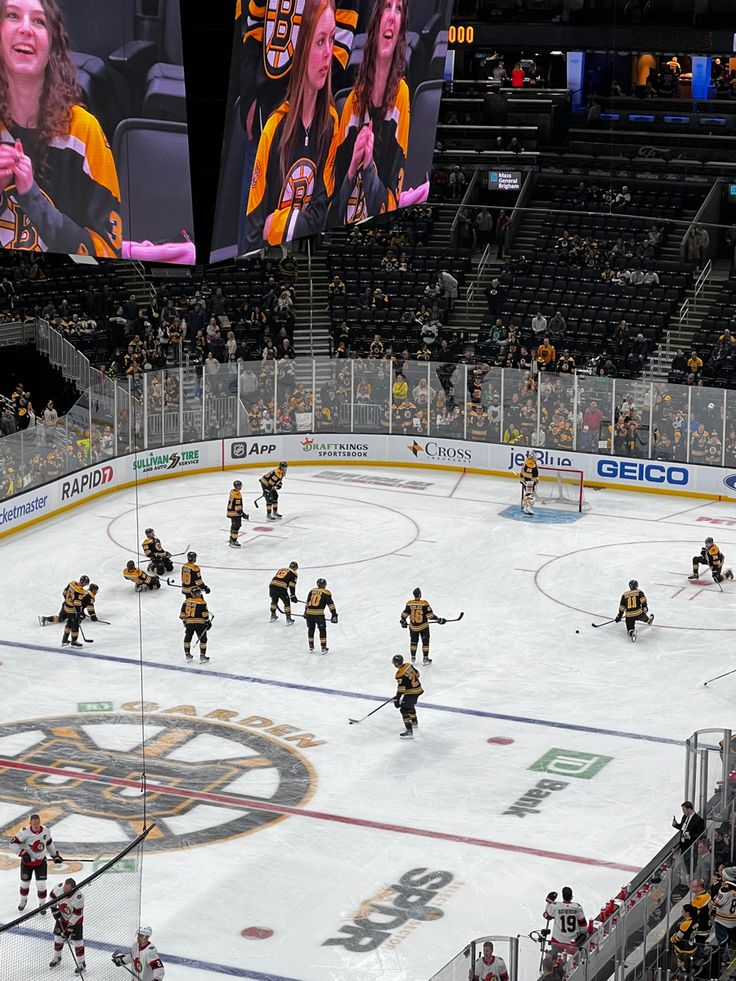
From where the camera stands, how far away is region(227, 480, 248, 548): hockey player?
108 feet

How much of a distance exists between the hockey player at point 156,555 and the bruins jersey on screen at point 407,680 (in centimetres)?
841

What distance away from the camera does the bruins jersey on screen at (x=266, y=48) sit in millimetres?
28156

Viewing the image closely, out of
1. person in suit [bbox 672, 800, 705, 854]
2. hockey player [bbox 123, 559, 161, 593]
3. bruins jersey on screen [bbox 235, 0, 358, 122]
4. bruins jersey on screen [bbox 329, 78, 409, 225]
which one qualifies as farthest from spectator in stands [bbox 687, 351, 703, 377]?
person in suit [bbox 672, 800, 705, 854]

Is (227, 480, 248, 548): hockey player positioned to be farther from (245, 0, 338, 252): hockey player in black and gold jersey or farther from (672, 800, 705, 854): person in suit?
(672, 800, 705, 854): person in suit

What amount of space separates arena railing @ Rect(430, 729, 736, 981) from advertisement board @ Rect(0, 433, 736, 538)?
743 inches

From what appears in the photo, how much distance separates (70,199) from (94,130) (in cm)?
146

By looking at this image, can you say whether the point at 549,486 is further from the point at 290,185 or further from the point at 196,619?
the point at 196,619

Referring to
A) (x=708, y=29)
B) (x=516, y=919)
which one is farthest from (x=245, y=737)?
(x=708, y=29)

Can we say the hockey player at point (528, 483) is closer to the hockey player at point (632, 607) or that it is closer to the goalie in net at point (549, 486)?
the goalie in net at point (549, 486)

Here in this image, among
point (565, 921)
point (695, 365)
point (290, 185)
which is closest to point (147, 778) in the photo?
point (565, 921)

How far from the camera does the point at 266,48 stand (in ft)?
94.9

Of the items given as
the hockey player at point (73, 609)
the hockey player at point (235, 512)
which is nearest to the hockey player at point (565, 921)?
the hockey player at point (73, 609)

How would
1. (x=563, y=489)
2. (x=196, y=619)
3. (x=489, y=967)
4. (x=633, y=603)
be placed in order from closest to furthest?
1. (x=489, y=967)
2. (x=196, y=619)
3. (x=633, y=603)
4. (x=563, y=489)

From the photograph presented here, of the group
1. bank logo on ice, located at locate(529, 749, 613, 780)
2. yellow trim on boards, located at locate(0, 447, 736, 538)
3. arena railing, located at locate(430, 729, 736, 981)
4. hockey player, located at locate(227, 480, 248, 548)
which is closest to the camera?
arena railing, located at locate(430, 729, 736, 981)
